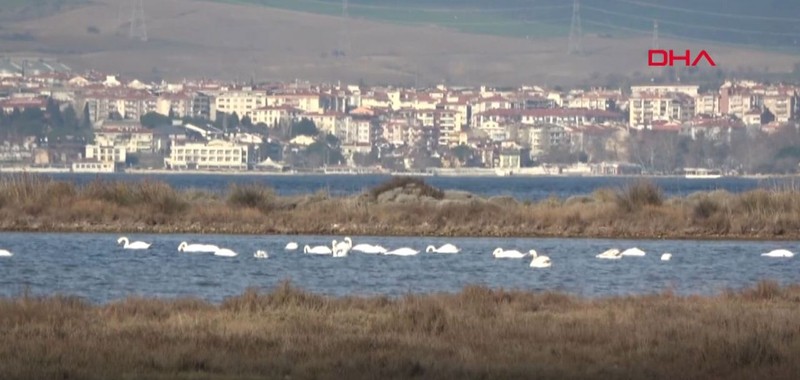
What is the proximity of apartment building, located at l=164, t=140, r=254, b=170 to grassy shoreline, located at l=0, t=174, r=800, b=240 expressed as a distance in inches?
4943

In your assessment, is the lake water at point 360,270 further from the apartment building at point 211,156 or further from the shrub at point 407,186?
the apartment building at point 211,156

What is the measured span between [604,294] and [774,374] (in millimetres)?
10158

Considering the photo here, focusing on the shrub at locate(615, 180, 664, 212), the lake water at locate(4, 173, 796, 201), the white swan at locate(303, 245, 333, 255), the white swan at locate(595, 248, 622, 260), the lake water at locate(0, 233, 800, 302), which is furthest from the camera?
the lake water at locate(4, 173, 796, 201)

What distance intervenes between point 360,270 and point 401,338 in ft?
42.3

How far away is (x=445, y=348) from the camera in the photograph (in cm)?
1573

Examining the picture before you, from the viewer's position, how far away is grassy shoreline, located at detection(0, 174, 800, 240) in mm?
40781

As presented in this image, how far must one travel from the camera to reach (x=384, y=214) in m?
42.7

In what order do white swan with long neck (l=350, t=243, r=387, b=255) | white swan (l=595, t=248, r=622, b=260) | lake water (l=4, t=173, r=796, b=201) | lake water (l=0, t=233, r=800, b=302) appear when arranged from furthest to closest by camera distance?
lake water (l=4, t=173, r=796, b=201)
white swan with long neck (l=350, t=243, r=387, b=255)
white swan (l=595, t=248, r=622, b=260)
lake water (l=0, t=233, r=800, b=302)

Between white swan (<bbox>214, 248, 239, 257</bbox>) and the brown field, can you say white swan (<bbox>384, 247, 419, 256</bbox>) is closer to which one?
white swan (<bbox>214, 248, 239, 257</bbox>)

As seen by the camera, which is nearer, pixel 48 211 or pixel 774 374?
pixel 774 374

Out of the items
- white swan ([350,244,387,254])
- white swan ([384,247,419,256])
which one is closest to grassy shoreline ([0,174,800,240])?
white swan ([350,244,387,254])

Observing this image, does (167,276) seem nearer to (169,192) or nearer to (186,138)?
(169,192)

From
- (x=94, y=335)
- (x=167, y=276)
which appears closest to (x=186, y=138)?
(x=167, y=276)

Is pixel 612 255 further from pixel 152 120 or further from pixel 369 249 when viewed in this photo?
pixel 152 120
